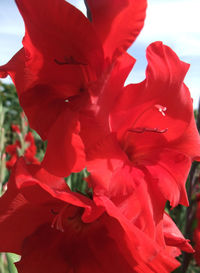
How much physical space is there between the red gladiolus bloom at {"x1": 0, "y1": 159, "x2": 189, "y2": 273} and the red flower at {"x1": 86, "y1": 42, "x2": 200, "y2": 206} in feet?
0.18

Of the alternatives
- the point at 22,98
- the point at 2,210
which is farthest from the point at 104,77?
the point at 2,210

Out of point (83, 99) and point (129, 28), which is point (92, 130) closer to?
point (83, 99)

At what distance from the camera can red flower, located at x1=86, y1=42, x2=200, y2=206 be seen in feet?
1.61

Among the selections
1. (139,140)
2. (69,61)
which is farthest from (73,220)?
(69,61)

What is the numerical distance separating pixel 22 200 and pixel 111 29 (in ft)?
0.99

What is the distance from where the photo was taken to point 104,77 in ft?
1.56

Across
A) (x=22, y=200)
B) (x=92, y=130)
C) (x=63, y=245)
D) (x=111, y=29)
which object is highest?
(x=111, y=29)

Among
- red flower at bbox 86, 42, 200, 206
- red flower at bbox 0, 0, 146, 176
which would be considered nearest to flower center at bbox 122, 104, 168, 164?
red flower at bbox 86, 42, 200, 206

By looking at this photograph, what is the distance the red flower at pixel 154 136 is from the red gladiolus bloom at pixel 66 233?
0.05 m

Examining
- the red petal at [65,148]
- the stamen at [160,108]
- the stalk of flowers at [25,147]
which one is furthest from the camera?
the stalk of flowers at [25,147]

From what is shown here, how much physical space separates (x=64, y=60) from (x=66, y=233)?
32 cm

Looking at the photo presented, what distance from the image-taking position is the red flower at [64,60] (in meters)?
0.47

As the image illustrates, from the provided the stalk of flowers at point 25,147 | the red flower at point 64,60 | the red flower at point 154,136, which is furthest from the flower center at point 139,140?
the stalk of flowers at point 25,147

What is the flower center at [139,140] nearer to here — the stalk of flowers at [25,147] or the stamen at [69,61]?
the stamen at [69,61]
